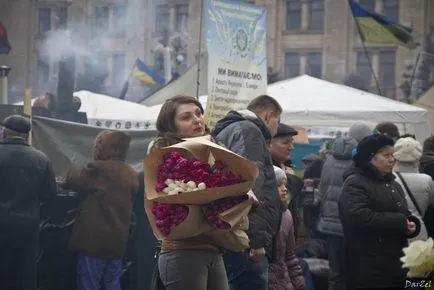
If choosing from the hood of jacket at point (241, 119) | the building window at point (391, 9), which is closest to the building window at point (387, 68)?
the building window at point (391, 9)

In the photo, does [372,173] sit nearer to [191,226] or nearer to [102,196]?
[191,226]

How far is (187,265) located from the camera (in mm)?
4941

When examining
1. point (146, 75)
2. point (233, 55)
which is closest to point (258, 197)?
point (233, 55)

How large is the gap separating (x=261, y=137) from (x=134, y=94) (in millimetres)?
35723

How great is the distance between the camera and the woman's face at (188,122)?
519 centimetres

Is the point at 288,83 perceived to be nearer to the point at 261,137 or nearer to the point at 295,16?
the point at 261,137

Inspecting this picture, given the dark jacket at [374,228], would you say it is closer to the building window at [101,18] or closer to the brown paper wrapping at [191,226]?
the brown paper wrapping at [191,226]

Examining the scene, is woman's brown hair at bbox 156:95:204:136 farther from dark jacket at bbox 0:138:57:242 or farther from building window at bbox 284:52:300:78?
building window at bbox 284:52:300:78

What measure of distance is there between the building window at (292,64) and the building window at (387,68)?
4393 mm

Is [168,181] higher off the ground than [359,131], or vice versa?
[168,181]

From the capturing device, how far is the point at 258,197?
5.62 m

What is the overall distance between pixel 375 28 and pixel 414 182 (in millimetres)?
10908

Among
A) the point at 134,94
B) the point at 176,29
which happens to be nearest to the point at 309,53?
the point at 176,29

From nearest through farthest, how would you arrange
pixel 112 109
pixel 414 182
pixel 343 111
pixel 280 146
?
1. pixel 280 146
2. pixel 414 182
3. pixel 343 111
4. pixel 112 109
